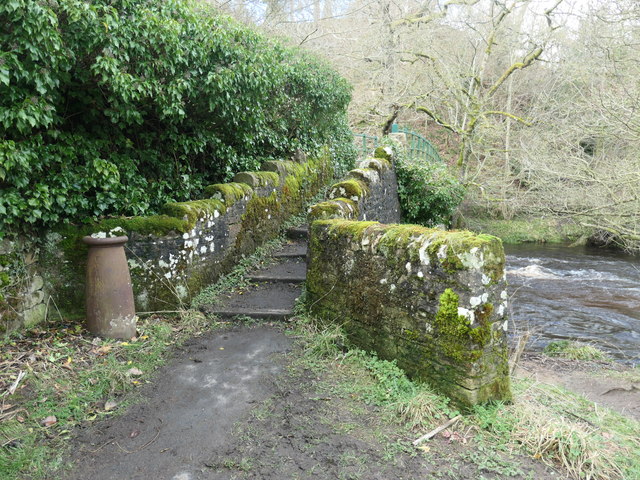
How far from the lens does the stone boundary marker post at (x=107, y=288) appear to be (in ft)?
13.9

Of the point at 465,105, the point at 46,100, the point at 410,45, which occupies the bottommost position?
the point at 46,100

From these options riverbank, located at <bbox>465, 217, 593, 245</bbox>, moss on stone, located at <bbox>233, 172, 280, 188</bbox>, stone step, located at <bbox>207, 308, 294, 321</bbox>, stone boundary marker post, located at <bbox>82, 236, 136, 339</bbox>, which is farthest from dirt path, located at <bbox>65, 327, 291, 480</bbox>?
riverbank, located at <bbox>465, 217, 593, 245</bbox>

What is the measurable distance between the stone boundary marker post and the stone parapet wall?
7.33ft

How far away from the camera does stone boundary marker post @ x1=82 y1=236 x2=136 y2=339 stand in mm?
4223

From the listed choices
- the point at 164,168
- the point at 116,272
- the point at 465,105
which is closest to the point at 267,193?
the point at 164,168

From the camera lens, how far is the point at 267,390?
3.60m

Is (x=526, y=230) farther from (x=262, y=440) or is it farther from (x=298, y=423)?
(x=262, y=440)

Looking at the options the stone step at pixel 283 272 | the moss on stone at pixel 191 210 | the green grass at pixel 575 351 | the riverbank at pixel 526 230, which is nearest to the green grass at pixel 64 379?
the moss on stone at pixel 191 210

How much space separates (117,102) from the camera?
4.57 meters

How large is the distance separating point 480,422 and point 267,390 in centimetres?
166

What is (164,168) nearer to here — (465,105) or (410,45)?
(465,105)

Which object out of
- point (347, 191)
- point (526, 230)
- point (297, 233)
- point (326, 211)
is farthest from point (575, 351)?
point (526, 230)

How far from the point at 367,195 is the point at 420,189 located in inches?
136

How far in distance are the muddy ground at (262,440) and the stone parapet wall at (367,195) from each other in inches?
91.5
